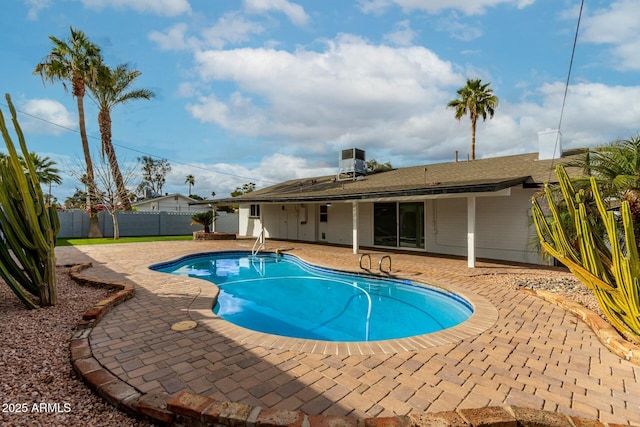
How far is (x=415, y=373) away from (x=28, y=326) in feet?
17.7

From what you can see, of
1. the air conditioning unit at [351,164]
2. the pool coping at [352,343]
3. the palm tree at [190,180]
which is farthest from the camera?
the palm tree at [190,180]

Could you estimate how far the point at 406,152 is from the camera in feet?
146

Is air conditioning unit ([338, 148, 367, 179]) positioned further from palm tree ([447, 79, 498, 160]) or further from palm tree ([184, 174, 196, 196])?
palm tree ([184, 174, 196, 196])

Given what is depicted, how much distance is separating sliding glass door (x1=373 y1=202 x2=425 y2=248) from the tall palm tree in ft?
58.1

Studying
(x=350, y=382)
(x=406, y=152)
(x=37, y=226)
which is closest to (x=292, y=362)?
(x=350, y=382)

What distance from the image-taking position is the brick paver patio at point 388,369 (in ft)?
9.12

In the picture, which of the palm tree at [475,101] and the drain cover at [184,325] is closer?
the drain cover at [184,325]

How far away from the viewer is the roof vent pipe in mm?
12406

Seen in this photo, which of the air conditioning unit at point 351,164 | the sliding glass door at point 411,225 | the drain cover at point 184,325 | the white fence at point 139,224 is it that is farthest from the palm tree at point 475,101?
the drain cover at point 184,325

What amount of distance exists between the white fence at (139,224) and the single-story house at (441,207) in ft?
27.0

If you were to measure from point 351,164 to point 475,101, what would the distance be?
38.4 ft

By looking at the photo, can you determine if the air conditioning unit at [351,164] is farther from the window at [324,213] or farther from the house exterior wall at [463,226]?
the house exterior wall at [463,226]

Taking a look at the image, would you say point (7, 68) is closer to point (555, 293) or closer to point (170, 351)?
point (170, 351)

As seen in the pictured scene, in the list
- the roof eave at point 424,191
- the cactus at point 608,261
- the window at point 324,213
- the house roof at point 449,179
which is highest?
the house roof at point 449,179
